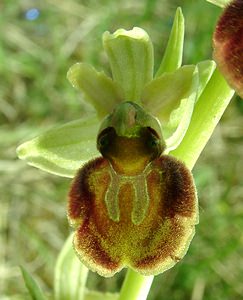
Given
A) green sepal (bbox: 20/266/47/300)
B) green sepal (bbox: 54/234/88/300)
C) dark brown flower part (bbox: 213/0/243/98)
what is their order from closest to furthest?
dark brown flower part (bbox: 213/0/243/98) → green sepal (bbox: 20/266/47/300) → green sepal (bbox: 54/234/88/300)

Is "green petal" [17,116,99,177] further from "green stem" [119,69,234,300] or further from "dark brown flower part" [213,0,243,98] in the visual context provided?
"dark brown flower part" [213,0,243,98]

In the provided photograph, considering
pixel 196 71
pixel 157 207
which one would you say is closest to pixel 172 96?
pixel 196 71

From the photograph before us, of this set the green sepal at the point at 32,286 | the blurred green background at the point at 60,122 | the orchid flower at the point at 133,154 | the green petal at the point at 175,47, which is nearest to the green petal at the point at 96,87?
the orchid flower at the point at 133,154

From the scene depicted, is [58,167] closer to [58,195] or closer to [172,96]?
[172,96]

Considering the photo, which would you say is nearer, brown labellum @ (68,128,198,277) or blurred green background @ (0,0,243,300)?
brown labellum @ (68,128,198,277)

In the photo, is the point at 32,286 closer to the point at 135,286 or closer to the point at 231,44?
the point at 135,286

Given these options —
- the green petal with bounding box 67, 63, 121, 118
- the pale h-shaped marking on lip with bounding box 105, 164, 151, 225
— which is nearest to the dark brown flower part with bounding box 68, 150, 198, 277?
the pale h-shaped marking on lip with bounding box 105, 164, 151, 225

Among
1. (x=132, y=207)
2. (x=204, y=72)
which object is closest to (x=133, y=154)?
(x=132, y=207)
